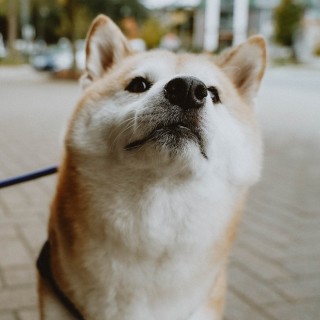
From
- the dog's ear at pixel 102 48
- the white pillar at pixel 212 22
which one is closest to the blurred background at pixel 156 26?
the white pillar at pixel 212 22

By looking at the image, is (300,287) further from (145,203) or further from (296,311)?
(145,203)

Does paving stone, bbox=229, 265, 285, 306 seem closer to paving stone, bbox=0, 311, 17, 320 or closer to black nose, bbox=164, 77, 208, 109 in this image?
paving stone, bbox=0, 311, 17, 320

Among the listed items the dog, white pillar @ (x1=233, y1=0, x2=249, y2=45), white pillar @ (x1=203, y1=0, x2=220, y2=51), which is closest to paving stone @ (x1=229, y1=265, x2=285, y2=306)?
the dog

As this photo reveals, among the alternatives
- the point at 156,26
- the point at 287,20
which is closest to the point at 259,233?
the point at 156,26

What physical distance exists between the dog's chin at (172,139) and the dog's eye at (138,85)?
0.35 metres

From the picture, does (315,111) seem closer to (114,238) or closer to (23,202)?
(23,202)

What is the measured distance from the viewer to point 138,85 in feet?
6.74

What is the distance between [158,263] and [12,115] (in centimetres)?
845

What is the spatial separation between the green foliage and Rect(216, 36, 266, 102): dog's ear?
44110 millimetres

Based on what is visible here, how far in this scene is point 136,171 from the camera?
183 cm

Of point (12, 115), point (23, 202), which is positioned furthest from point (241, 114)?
point (12, 115)

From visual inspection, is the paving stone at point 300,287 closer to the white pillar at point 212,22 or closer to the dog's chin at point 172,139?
the dog's chin at point 172,139

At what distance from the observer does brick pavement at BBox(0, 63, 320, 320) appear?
2787 mm

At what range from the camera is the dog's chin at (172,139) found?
68.2 inches
